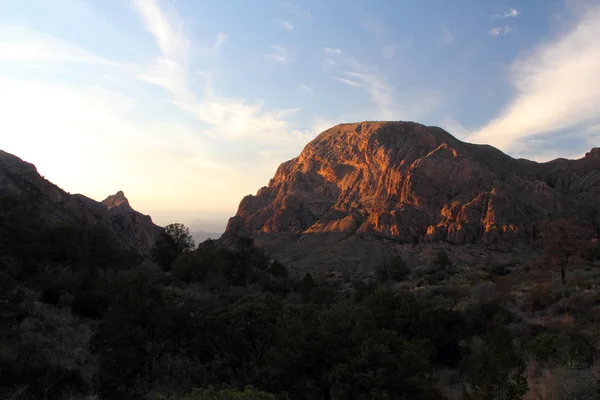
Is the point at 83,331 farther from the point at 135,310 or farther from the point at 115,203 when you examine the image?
the point at 115,203

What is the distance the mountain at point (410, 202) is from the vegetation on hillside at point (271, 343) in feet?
199

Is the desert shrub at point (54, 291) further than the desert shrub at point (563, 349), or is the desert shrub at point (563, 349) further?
the desert shrub at point (54, 291)

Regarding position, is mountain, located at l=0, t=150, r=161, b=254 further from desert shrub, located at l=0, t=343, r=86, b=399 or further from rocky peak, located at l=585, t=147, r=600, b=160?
rocky peak, located at l=585, t=147, r=600, b=160

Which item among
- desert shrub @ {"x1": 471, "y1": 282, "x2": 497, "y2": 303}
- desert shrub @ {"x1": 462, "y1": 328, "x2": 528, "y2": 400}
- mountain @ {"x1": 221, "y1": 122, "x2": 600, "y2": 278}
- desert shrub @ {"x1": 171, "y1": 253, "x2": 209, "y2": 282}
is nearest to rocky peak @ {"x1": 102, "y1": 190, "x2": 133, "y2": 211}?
mountain @ {"x1": 221, "y1": 122, "x2": 600, "y2": 278}

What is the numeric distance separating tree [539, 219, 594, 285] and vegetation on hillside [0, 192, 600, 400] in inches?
133

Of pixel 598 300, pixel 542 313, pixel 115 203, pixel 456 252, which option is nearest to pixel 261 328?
pixel 542 313

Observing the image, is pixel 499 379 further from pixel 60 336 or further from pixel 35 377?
pixel 60 336

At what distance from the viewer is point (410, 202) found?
10825 centimetres

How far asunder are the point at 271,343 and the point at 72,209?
2926 inches

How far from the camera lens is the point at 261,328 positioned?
1329 cm

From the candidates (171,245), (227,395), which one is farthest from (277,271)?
(227,395)

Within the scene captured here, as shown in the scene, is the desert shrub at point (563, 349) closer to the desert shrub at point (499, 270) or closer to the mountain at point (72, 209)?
the desert shrub at point (499, 270)

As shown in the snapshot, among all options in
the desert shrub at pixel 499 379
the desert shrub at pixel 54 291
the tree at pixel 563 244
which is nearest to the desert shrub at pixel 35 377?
the desert shrub at pixel 499 379

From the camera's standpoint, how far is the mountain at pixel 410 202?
91438 millimetres
